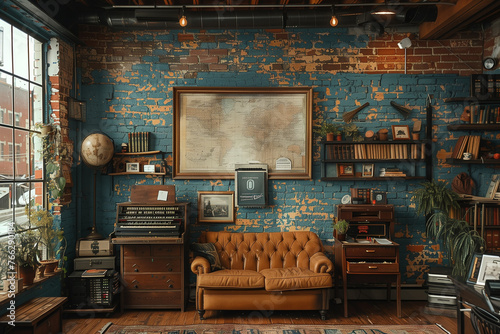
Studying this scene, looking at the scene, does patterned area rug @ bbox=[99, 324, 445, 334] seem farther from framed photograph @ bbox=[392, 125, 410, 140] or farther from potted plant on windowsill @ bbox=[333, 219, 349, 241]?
framed photograph @ bbox=[392, 125, 410, 140]

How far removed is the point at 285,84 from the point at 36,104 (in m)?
3.40

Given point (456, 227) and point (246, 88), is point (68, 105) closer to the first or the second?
point (246, 88)

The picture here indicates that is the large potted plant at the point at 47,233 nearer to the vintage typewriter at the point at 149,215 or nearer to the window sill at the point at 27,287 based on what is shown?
the window sill at the point at 27,287

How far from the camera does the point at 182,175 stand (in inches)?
217

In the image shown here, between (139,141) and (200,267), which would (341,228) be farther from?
(139,141)

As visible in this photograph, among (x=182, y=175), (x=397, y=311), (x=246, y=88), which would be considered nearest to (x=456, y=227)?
(x=397, y=311)

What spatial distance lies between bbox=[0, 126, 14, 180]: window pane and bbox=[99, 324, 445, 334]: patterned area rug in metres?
2.06

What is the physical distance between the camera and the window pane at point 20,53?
4359mm

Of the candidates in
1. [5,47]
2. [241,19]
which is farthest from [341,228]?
[5,47]

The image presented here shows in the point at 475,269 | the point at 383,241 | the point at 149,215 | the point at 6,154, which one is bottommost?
the point at 383,241

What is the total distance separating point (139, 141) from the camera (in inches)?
215

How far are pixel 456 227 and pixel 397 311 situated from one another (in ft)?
4.38

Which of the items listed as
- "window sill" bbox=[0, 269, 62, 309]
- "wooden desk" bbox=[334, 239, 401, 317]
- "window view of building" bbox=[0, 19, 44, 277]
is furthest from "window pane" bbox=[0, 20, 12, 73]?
"wooden desk" bbox=[334, 239, 401, 317]

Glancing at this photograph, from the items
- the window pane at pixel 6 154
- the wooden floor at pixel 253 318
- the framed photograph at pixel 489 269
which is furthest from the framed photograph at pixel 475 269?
the window pane at pixel 6 154
